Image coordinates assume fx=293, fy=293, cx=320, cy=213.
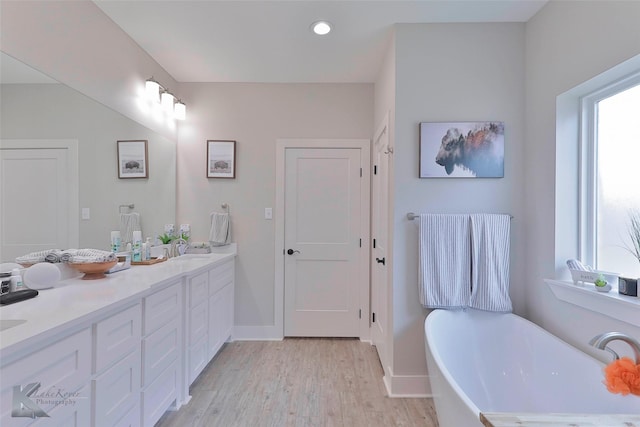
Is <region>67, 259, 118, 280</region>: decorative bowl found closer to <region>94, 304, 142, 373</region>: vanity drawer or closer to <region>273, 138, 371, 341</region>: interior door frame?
<region>94, 304, 142, 373</region>: vanity drawer

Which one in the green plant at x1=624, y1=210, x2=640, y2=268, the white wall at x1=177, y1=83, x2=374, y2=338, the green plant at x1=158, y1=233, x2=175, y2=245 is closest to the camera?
the green plant at x1=624, y1=210, x2=640, y2=268

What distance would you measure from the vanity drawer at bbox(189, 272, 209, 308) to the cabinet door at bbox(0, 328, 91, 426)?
0.87 metres

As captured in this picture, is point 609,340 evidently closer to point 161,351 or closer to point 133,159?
point 161,351

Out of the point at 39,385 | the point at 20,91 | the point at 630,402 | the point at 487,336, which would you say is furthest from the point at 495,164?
the point at 20,91

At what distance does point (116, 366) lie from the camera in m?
1.26

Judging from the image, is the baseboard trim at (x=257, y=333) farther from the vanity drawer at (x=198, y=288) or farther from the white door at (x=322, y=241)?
the vanity drawer at (x=198, y=288)

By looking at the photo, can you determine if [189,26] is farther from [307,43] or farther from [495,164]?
[495,164]

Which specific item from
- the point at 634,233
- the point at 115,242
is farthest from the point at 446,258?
the point at 115,242

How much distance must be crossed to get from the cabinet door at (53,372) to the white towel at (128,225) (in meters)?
1.13

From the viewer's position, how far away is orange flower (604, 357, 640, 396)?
92 cm

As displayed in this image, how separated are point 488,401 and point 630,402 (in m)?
0.67

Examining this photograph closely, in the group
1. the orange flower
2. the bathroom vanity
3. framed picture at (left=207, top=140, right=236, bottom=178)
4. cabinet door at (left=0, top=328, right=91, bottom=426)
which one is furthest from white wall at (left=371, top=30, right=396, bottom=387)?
cabinet door at (left=0, top=328, right=91, bottom=426)

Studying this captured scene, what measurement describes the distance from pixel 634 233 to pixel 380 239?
151cm

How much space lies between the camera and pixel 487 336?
1.87 meters
